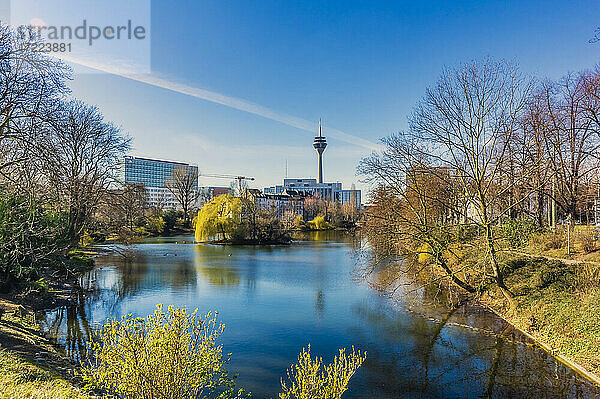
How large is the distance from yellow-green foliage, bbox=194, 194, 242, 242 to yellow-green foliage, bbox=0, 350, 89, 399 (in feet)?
103

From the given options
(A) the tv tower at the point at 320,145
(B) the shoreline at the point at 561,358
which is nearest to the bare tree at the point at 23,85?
(B) the shoreline at the point at 561,358

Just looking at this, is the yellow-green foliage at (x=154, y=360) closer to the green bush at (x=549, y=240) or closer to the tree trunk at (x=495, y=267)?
the tree trunk at (x=495, y=267)

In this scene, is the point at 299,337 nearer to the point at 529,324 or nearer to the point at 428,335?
the point at 428,335

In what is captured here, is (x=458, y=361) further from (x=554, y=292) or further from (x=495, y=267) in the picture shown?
(x=554, y=292)

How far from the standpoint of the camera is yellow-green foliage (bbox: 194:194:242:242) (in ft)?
126

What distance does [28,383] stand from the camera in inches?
225

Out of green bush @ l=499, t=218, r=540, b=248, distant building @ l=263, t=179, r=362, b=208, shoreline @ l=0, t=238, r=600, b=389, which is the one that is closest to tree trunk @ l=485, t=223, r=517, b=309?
shoreline @ l=0, t=238, r=600, b=389

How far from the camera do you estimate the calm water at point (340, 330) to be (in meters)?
8.10

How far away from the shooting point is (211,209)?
39438 millimetres

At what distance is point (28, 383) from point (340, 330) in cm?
783

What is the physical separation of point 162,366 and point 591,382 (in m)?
8.24

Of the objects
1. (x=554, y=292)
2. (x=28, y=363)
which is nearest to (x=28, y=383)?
(x=28, y=363)

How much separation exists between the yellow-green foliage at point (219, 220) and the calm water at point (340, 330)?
653 inches

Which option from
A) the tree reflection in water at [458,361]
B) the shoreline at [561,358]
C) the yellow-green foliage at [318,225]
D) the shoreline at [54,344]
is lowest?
the tree reflection in water at [458,361]
